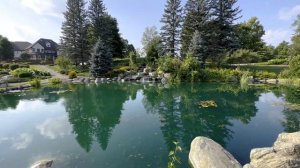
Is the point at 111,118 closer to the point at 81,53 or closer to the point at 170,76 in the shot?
the point at 170,76

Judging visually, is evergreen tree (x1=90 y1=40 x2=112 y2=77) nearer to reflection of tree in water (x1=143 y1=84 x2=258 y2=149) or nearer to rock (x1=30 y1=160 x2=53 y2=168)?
reflection of tree in water (x1=143 y1=84 x2=258 y2=149)

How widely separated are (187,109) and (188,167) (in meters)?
7.80

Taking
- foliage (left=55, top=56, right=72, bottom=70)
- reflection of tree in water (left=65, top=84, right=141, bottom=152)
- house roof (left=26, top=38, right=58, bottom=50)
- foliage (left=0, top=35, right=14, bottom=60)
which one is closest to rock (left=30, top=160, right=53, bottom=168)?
reflection of tree in water (left=65, top=84, right=141, bottom=152)

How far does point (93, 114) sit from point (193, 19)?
27.1 m

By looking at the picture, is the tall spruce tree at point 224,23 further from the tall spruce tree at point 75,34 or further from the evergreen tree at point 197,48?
the tall spruce tree at point 75,34

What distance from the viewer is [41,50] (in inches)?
2532

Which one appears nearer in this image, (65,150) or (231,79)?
(65,150)

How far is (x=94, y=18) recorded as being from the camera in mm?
40781

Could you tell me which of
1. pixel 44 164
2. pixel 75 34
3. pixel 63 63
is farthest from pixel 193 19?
pixel 44 164

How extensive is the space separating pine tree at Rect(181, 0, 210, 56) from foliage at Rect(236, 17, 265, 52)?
16.1 meters

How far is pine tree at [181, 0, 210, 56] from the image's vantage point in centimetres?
3547

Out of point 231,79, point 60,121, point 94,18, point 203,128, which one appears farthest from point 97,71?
point 203,128

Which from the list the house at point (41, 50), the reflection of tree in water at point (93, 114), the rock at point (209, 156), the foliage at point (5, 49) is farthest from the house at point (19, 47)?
the rock at point (209, 156)

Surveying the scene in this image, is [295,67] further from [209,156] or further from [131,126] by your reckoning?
[209,156]
